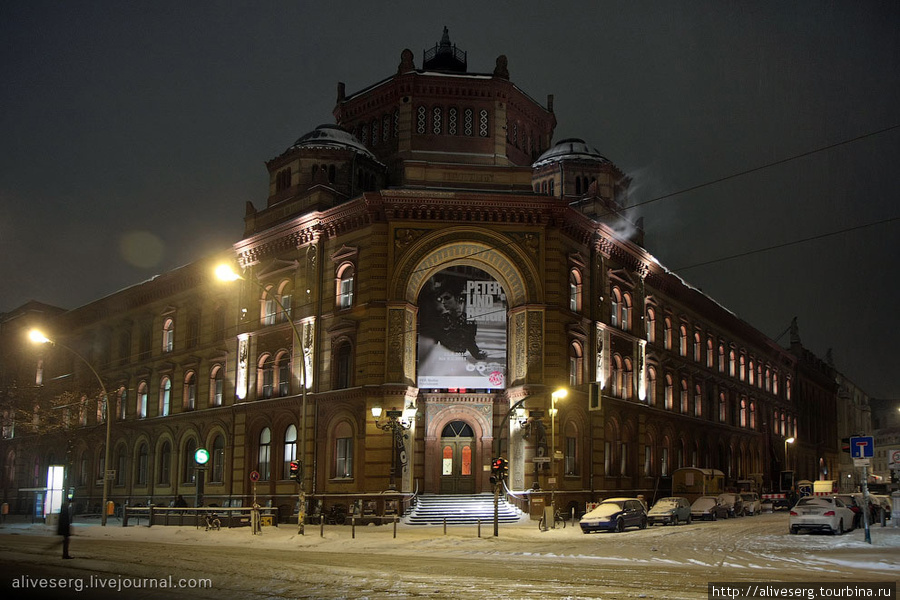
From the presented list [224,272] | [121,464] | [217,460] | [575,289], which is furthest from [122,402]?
[224,272]

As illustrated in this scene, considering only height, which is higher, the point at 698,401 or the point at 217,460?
the point at 698,401

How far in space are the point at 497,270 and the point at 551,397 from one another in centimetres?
668

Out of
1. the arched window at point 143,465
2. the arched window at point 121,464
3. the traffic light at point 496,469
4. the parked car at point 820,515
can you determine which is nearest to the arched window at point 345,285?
the traffic light at point 496,469

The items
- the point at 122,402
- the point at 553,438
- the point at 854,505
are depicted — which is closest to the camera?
the point at 854,505

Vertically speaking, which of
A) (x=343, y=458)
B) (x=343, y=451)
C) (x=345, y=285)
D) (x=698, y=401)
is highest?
(x=345, y=285)

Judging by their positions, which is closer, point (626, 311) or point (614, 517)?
point (614, 517)

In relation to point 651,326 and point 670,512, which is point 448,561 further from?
point 651,326

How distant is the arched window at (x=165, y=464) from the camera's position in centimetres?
5650

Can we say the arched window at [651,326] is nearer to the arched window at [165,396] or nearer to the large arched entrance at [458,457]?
the large arched entrance at [458,457]

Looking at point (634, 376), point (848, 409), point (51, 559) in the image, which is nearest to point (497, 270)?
point (634, 376)

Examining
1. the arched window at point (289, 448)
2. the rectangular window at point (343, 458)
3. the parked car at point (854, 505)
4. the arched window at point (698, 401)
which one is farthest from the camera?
the arched window at point (698, 401)

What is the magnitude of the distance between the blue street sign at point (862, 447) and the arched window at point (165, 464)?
4042 cm

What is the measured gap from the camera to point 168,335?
194 ft

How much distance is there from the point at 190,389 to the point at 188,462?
437 centimetres
